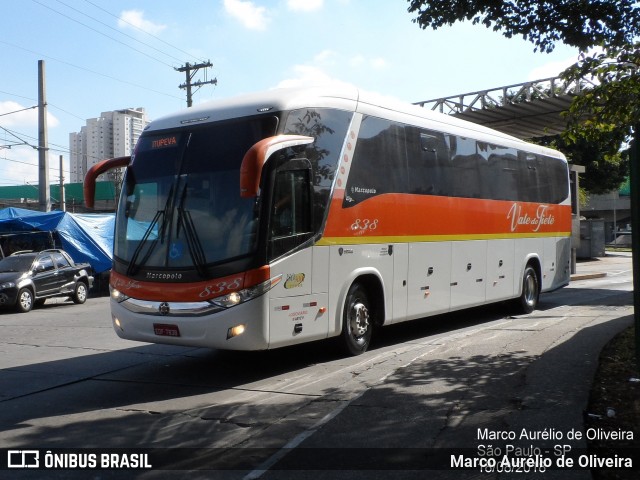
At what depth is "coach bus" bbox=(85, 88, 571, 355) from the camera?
8289mm

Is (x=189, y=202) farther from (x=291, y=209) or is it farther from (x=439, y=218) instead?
(x=439, y=218)

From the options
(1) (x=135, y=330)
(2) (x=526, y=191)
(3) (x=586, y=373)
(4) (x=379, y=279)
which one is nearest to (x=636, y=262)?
(3) (x=586, y=373)

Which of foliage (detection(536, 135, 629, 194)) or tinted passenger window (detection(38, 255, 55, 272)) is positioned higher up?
foliage (detection(536, 135, 629, 194))

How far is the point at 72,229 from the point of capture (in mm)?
25234

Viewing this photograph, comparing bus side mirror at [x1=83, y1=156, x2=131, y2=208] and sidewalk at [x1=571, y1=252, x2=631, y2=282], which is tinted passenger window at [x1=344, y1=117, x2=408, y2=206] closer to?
bus side mirror at [x1=83, y1=156, x2=131, y2=208]

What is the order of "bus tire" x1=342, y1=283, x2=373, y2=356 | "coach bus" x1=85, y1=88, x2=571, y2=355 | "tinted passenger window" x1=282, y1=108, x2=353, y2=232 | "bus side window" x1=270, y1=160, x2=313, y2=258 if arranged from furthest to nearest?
"bus tire" x1=342, y1=283, x2=373, y2=356, "tinted passenger window" x1=282, y1=108, x2=353, y2=232, "bus side window" x1=270, y1=160, x2=313, y2=258, "coach bus" x1=85, y1=88, x2=571, y2=355

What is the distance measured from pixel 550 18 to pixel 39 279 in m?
16.4

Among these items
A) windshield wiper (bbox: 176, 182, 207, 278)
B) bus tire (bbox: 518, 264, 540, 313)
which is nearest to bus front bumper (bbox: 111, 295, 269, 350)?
windshield wiper (bbox: 176, 182, 207, 278)

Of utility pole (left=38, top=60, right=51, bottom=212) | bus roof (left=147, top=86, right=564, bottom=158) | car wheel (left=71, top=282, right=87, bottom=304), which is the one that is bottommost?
car wheel (left=71, top=282, right=87, bottom=304)

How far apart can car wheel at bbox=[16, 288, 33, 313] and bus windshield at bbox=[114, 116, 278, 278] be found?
11332mm

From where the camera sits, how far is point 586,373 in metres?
8.05

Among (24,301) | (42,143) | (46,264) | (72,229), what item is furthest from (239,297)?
(42,143)

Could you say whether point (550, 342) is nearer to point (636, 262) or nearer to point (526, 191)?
point (636, 262)

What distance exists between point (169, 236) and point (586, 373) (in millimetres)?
5183
